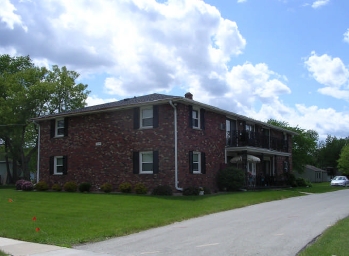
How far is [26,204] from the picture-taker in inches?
719

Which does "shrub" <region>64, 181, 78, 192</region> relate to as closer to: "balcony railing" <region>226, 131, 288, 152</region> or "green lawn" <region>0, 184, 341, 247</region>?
"green lawn" <region>0, 184, 341, 247</region>

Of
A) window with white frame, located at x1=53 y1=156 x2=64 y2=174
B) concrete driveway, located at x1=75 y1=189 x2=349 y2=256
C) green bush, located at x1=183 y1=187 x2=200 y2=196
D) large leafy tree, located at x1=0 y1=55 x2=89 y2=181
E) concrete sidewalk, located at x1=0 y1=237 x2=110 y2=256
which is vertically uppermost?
large leafy tree, located at x1=0 y1=55 x2=89 y2=181

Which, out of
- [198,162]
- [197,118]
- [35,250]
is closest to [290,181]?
[198,162]

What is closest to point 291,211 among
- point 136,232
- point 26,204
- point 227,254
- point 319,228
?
point 319,228

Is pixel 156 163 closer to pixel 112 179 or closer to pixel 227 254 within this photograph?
pixel 112 179

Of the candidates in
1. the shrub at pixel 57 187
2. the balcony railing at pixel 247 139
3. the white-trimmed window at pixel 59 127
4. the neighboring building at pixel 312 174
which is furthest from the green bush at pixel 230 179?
the neighboring building at pixel 312 174

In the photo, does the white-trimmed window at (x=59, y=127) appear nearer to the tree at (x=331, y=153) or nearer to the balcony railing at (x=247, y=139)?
the balcony railing at (x=247, y=139)

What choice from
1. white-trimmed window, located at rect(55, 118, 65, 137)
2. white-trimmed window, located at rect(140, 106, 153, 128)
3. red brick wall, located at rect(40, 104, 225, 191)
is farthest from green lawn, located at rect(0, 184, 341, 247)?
white-trimmed window, located at rect(55, 118, 65, 137)

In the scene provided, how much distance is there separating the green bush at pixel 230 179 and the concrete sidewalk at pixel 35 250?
17.5 metres

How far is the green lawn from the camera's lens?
11055 mm

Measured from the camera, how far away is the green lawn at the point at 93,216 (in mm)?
11055

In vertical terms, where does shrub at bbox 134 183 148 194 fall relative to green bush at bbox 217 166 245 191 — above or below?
below

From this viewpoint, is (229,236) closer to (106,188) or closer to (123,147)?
(106,188)

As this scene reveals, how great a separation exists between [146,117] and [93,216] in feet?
37.3
